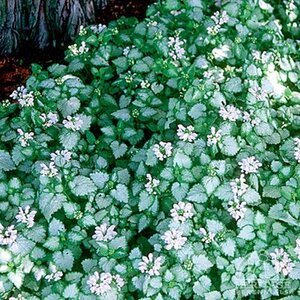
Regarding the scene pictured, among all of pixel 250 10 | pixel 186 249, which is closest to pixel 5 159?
pixel 186 249

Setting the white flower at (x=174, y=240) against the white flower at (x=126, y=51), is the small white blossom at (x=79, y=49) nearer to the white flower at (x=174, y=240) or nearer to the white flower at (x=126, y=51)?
the white flower at (x=126, y=51)

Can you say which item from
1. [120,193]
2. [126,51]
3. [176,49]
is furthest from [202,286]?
[126,51]

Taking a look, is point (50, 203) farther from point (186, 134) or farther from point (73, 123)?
point (186, 134)

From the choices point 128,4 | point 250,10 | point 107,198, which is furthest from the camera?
point 128,4

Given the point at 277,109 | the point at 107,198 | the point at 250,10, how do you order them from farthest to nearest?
the point at 250,10, the point at 277,109, the point at 107,198

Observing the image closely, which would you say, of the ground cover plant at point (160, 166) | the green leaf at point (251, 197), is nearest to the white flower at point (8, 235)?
the ground cover plant at point (160, 166)

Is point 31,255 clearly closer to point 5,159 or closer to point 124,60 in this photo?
point 5,159
